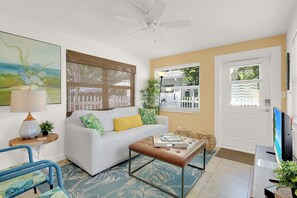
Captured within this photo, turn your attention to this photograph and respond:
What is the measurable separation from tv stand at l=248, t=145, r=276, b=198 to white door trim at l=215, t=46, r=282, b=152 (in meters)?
1.76

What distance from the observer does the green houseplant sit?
4.33 m

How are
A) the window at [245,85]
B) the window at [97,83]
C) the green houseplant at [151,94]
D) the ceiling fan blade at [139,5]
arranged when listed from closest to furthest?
the ceiling fan blade at [139,5]
the window at [97,83]
the window at [245,85]
the green houseplant at [151,94]

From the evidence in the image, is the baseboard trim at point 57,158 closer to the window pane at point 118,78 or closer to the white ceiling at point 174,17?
the window pane at point 118,78

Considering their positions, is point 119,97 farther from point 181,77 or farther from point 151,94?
point 181,77

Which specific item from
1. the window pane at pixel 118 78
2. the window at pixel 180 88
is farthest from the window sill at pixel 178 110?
the window pane at pixel 118 78

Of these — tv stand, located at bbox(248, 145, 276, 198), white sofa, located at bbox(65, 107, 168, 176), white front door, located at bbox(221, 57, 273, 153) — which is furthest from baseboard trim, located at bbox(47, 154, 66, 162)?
white front door, located at bbox(221, 57, 273, 153)

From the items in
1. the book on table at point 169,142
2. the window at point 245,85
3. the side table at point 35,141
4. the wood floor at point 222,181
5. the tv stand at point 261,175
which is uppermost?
the window at point 245,85

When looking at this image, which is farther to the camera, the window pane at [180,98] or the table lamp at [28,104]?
the window pane at [180,98]

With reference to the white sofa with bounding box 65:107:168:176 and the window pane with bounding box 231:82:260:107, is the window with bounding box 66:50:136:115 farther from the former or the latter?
the window pane with bounding box 231:82:260:107

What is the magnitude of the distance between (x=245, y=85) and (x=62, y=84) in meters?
3.77

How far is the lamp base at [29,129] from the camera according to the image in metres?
1.95

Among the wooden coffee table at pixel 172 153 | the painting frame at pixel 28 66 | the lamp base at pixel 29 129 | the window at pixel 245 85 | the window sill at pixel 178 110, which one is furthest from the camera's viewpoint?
the window sill at pixel 178 110

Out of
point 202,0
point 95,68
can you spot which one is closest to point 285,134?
point 202,0

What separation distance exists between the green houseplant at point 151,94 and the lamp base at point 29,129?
9.11 ft
